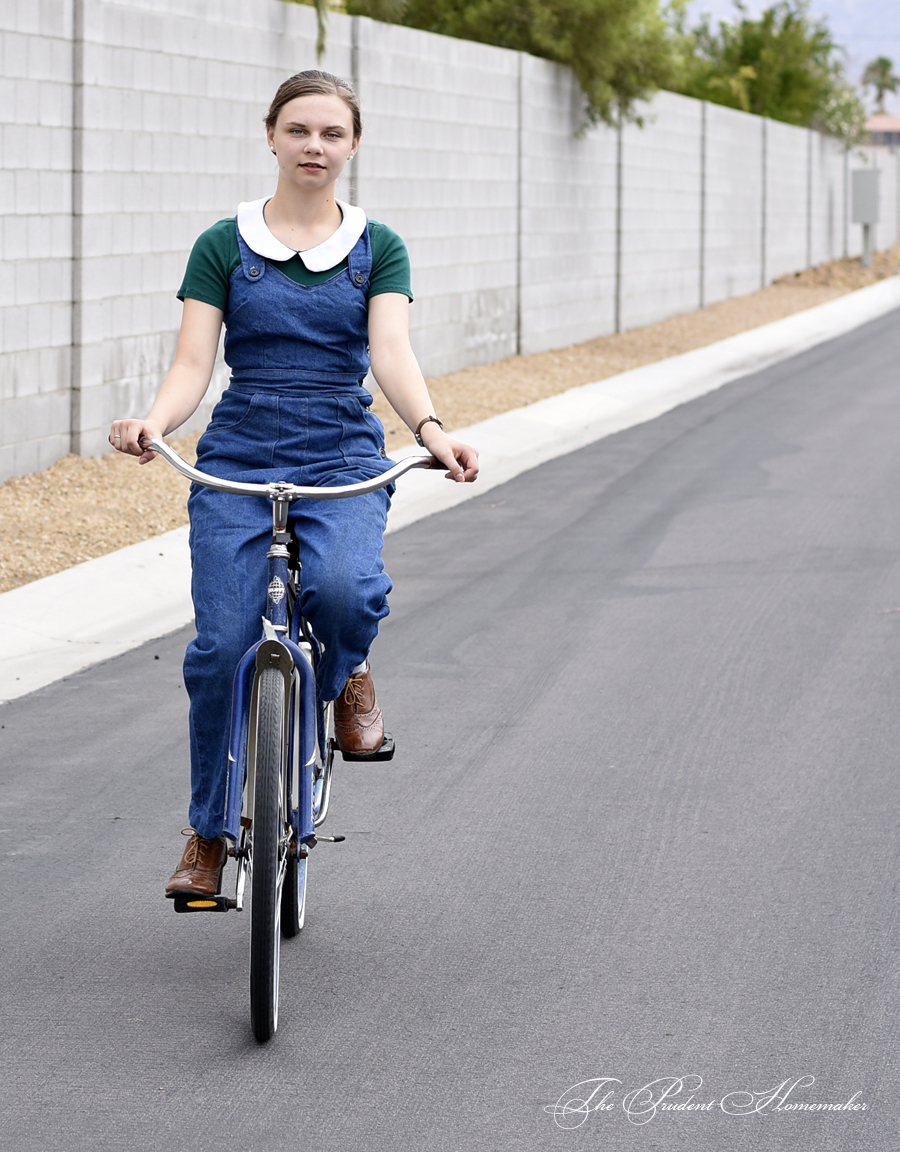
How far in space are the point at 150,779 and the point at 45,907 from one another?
1096mm

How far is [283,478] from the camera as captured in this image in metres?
4.07

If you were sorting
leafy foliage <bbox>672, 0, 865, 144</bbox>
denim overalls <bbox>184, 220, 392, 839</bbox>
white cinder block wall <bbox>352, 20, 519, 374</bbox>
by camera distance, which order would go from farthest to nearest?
leafy foliage <bbox>672, 0, 865, 144</bbox> < white cinder block wall <bbox>352, 20, 519, 374</bbox> < denim overalls <bbox>184, 220, 392, 839</bbox>

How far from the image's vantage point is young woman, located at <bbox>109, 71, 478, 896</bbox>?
3.99 metres

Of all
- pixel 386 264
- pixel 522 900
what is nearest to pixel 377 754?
pixel 522 900

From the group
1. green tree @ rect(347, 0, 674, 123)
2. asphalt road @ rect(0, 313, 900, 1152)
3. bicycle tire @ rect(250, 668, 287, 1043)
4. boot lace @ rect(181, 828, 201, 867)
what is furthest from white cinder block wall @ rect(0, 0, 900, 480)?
bicycle tire @ rect(250, 668, 287, 1043)

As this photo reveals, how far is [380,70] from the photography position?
50.4 feet

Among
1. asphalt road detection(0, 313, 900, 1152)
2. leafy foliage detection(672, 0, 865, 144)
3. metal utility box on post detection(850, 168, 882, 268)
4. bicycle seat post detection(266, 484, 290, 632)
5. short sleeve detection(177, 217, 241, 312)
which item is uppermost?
leafy foliage detection(672, 0, 865, 144)

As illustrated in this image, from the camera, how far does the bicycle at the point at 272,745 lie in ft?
12.3

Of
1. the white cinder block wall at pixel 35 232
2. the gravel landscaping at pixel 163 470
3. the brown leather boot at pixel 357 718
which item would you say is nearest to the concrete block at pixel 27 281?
the white cinder block wall at pixel 35 232

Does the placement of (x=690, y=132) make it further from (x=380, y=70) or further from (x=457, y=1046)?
(x=457, y=1046)

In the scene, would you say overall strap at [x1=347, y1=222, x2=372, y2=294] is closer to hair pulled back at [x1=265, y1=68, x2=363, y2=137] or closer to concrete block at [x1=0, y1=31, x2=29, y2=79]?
hair pulled back at [x1=265, y1=68, x2=363, y2=137]

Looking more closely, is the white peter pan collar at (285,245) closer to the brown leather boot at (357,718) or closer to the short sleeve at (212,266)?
the short sleeve at (212,266)

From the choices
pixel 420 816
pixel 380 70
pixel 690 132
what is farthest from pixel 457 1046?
pixel 690 132

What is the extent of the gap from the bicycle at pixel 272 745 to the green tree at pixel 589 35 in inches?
670
